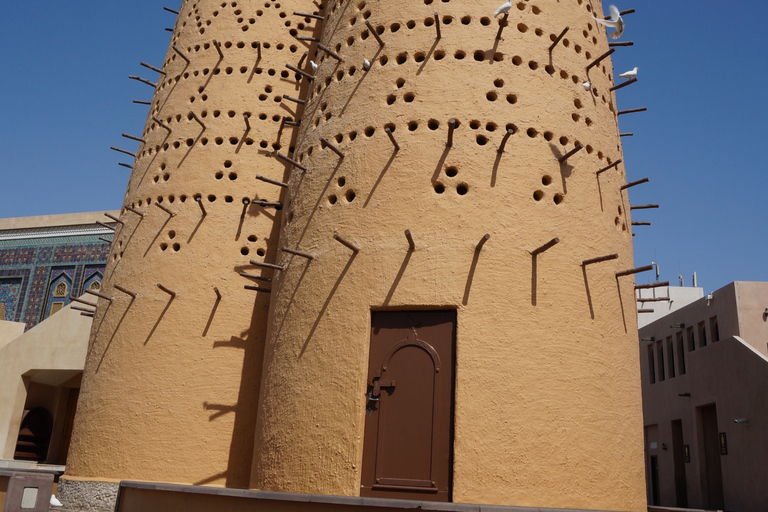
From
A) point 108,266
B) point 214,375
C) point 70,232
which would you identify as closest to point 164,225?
point 108,266

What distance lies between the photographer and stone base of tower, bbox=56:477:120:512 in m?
9.16

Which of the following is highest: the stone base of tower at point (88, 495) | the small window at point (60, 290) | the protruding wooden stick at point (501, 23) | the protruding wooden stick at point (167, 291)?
the protruding wooden stick at point (501, 23)

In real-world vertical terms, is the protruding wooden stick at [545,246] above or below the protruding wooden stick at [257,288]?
above

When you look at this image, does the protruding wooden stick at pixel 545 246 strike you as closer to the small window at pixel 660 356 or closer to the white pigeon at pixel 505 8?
the white pigeon at pixel 505 8

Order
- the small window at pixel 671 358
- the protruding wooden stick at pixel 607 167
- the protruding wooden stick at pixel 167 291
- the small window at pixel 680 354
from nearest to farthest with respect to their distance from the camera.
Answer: the protruding wooden stick at pixel 607 167
the protruding wooden stick at pixel 167 291
the small window at pixel 680 354
the small window at pixel 671 358

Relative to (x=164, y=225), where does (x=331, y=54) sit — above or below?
above

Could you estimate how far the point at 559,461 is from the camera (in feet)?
22.4

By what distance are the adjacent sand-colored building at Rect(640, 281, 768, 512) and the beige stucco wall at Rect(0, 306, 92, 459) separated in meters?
13.8

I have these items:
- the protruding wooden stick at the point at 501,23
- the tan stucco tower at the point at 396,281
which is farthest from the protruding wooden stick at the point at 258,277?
the protruding wooden stick at the point at 501,23

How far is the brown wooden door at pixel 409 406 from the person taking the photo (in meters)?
6.89

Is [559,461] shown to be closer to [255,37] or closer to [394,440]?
[394,440]

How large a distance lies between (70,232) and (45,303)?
2.10 meters

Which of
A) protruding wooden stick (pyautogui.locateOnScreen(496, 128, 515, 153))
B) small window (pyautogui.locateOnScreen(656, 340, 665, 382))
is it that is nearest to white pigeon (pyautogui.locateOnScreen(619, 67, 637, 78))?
protruding wooden stick (pyautogui.locateOnScreen(496, 128, 515, 153))

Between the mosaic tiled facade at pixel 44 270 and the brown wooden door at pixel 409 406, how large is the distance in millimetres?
15114
